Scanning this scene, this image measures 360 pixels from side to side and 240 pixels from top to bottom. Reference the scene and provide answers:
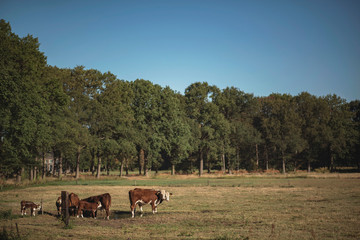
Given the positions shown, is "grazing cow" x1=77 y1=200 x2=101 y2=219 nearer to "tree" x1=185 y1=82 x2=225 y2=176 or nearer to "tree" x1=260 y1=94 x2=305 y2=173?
"tree" x1=185 y1=82 x2=225 y2=176

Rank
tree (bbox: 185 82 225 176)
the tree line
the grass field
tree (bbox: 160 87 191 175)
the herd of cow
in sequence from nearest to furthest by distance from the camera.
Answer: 1. the grass field
2. the herd of cow
3. the tree line
4. tree (bbox: 160 87 191 175)
5. tree (bbox: 185 82 225 176)

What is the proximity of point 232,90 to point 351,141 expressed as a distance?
39615 millimetres

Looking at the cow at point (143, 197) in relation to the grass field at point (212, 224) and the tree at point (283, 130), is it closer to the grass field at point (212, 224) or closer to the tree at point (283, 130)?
the grass field at point (212, 224)

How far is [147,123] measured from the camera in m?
79.8

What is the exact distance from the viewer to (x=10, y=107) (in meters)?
41.6

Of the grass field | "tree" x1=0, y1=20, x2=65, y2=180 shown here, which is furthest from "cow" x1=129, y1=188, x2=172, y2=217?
"tree" x1=0, y1=20, x2=65, y2=180

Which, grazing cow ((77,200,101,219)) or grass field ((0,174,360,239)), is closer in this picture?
grass field ((0,174,360,239))

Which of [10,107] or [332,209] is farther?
[10,107]

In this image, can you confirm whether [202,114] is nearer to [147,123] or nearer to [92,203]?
[147,123]

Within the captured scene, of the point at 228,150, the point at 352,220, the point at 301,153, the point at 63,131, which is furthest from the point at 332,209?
the point at 301,153

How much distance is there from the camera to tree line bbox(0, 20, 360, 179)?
43531mm

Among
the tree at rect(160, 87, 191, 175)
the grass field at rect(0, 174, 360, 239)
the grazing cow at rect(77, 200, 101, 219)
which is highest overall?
the tree at rect(160, 87, 191, 175)

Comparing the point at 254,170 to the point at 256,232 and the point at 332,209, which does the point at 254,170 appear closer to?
the point at 332,209

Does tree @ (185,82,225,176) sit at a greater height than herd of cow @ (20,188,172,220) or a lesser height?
greater
